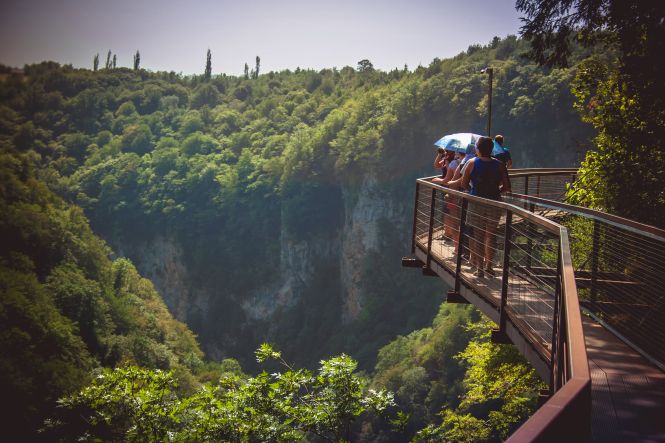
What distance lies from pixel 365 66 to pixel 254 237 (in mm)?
57501

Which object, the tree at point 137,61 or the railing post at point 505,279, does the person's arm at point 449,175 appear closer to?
the railing post at point 505,279

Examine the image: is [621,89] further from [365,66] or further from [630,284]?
[365,66]

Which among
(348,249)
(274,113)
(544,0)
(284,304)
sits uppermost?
(274,113)

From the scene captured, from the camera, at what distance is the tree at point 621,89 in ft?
22.7

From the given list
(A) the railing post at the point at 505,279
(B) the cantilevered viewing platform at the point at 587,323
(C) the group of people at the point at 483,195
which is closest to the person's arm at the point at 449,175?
(B) the cantilevered viewing platform at the point at 587,323

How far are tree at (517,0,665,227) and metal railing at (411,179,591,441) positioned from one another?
2288 mm

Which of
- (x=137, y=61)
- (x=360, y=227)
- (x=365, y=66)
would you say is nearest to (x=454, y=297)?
(x=360, y=227)

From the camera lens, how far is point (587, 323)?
18.7 ft

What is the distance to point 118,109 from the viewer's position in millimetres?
140875

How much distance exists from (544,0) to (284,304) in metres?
76.1

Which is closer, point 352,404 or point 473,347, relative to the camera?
point 352,404

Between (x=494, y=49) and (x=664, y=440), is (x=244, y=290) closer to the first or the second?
(x=494, y=49)

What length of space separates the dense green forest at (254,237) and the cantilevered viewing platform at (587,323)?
399 cm

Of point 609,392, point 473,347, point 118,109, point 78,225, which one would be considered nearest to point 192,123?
point 118,109
